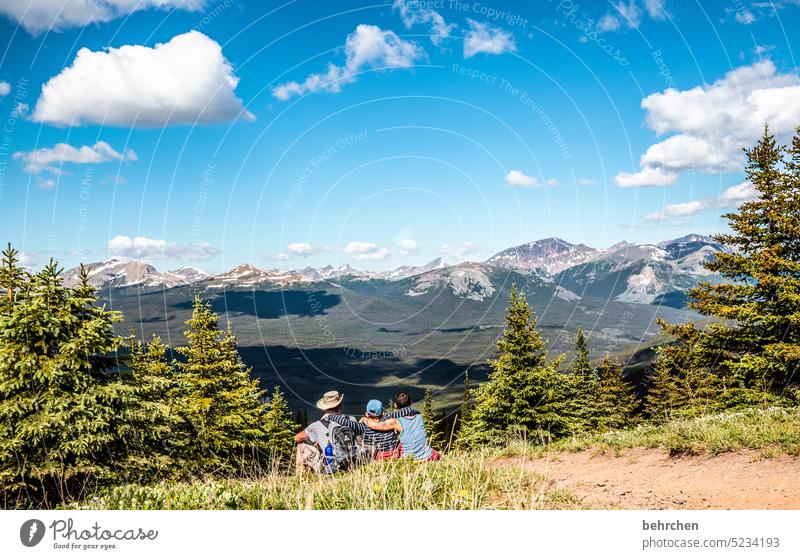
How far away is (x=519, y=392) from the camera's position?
23.6 m

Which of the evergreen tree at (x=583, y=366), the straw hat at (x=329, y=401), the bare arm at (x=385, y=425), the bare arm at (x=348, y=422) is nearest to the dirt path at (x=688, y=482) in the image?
the bare arm at (x=385, y=425)

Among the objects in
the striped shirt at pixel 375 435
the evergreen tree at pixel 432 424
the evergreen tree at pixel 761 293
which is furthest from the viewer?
the evergreen tree at pixel 432 424

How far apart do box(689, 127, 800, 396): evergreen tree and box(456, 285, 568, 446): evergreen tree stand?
773 cm

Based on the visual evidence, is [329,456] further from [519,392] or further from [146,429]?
[519,392]

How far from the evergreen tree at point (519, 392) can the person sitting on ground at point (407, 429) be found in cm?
1481

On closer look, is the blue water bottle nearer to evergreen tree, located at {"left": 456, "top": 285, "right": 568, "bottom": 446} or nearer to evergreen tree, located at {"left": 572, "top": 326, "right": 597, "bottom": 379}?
evergreen tree, located at {"left": 456, "top": 285, "right": 568, "bottom": 446}

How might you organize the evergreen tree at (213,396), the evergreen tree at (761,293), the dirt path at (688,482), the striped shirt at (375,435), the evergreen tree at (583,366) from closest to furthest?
1. the dirt path at (688,482)
2. the striped shirt at (375,435)
3. the evergreen tree at (761,293)
4. the evergreen tree at (213,396)
5. the evergreen tree at (583,366)

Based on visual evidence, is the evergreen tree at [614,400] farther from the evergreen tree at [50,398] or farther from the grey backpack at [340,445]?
the evergreen tree at [50,398]

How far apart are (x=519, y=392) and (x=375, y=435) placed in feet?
53.6

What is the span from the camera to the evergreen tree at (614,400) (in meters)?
39.9

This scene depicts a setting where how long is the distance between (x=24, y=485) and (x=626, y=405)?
47.8 meters

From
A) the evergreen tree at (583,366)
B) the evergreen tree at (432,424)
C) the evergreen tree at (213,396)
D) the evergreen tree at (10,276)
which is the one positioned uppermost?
A: the evergreen tree at (10,276)

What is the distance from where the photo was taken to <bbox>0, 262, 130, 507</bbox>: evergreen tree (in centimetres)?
955
